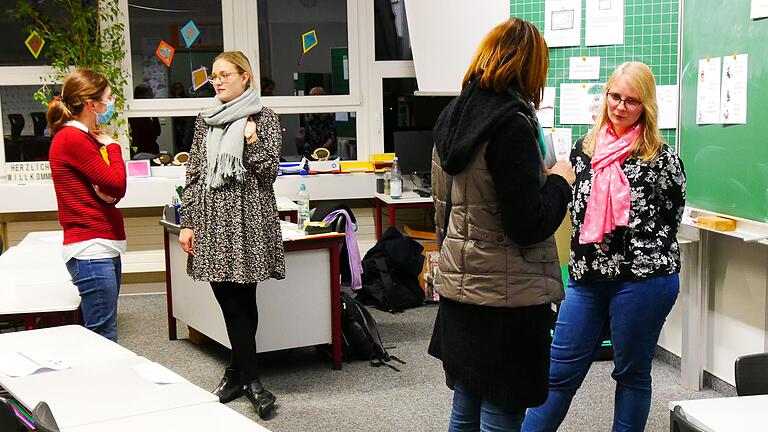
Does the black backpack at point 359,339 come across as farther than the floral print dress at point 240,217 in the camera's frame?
Yes

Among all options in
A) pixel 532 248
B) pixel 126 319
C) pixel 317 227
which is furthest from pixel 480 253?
pixel 126 319

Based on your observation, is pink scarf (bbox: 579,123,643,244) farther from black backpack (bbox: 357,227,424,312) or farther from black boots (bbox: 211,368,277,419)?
black backpack (bbox: 357,227,424,312)

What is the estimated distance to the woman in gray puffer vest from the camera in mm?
2029

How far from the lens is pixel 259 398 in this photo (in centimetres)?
371

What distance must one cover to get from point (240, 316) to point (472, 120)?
1.95 meters

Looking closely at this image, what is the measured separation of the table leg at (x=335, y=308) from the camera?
438cm

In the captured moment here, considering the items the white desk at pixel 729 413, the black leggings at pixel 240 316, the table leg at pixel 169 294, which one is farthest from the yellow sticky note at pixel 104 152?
the white desk at pixel 729 413

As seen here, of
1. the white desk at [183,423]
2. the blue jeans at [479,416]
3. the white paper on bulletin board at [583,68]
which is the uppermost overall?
the white paper on bulletin board at [583,68]

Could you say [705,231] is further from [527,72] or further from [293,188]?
[293,188]

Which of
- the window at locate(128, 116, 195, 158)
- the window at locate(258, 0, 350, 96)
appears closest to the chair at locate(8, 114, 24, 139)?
the window at locate(128, 116, 195, 158)

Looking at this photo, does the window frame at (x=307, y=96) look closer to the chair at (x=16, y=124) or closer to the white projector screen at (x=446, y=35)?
the chair at (x=16, y=124)

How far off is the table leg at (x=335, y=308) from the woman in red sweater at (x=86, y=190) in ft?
4.29

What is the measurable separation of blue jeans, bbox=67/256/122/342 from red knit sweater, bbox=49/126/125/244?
0.10 meters

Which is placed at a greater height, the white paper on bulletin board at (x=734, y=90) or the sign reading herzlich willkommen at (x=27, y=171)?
the white paper on bulletin board at (x=734, y=90)
